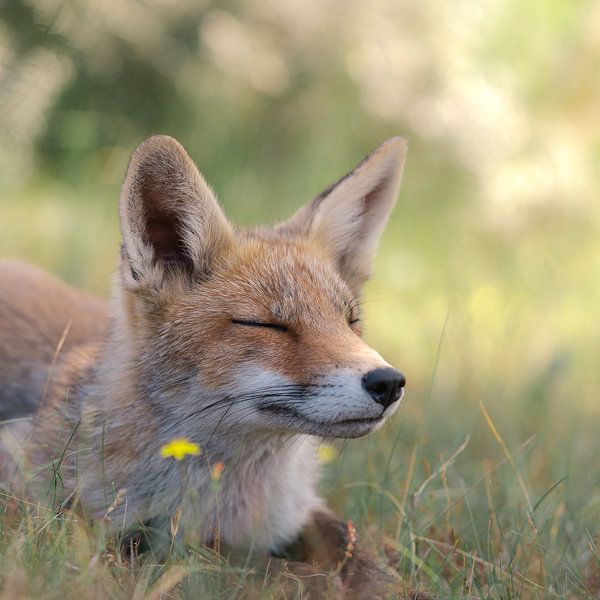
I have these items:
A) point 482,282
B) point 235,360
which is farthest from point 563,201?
point 235,360

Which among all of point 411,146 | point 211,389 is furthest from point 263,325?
point 411,146

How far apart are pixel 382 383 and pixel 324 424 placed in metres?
0.28

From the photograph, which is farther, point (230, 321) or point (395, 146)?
point (395, 146)

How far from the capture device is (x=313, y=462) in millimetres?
4027

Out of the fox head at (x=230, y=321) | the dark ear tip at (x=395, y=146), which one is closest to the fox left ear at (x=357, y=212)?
the dark ear tip at (x=395, y=146)

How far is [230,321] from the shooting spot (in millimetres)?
3371

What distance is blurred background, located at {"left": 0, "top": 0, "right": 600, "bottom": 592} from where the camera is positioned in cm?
740

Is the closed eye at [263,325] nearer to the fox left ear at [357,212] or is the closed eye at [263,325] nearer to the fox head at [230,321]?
the fox head at [230,321]

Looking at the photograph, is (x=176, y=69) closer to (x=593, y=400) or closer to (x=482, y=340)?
(x=482, y=340)

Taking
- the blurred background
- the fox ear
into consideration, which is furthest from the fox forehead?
the blurred background

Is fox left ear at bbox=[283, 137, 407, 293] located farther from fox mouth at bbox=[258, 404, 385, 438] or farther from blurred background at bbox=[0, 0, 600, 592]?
blurred background at bbox=[0, 0, 600, 592]

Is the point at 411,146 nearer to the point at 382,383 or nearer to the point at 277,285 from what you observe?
the point at 277,285

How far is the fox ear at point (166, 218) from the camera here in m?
3.38

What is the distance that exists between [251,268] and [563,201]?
6.37m
